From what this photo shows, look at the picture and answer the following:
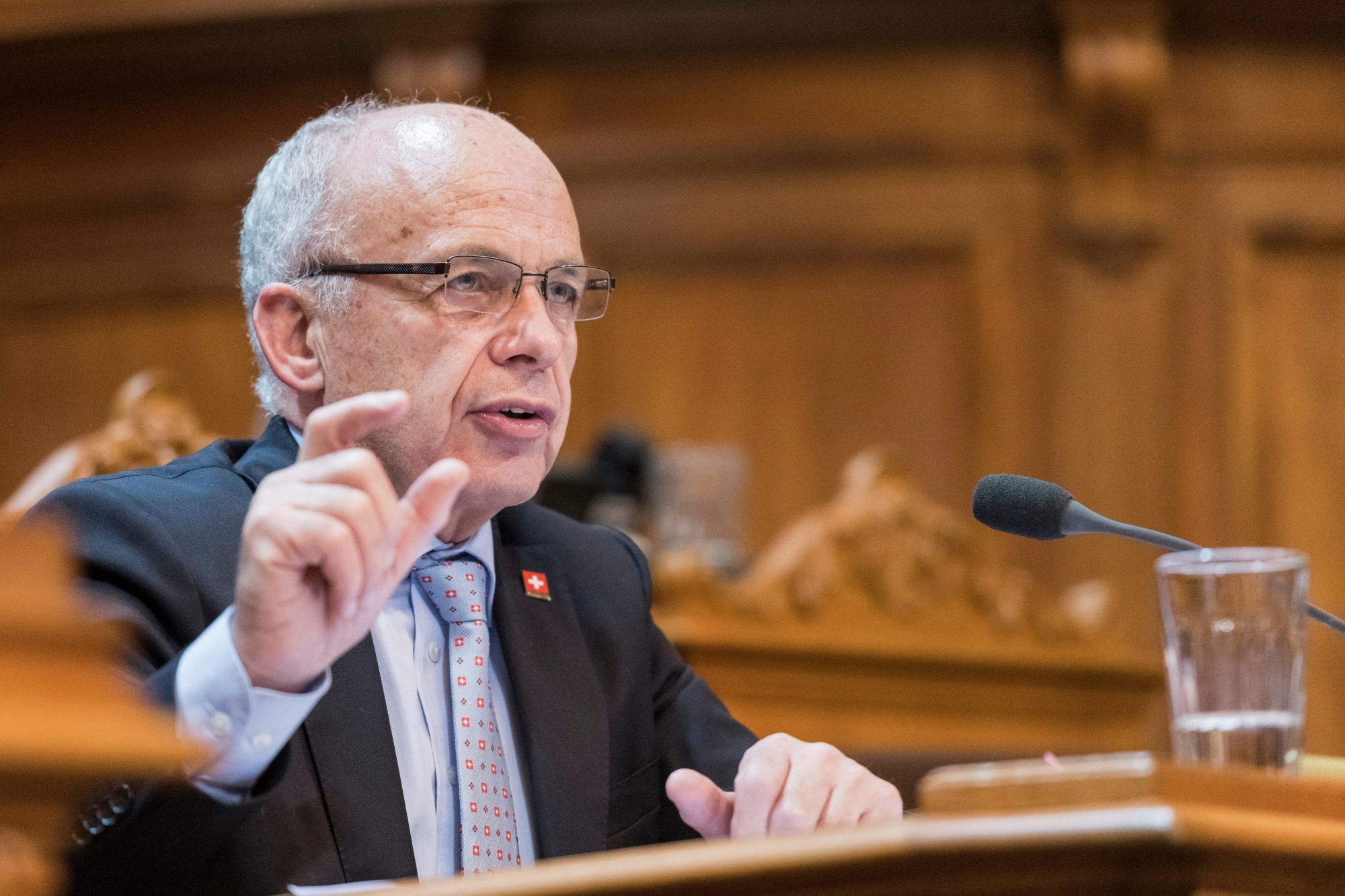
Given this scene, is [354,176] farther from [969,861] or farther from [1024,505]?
[969,861]

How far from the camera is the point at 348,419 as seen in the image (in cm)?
123

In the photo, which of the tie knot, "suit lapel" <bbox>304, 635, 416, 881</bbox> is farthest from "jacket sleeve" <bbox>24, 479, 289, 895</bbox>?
the tie knot

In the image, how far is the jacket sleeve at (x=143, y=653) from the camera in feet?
3.88

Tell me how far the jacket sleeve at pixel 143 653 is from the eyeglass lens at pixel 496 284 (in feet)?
1.35

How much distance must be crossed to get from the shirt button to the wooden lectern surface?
1.08ft

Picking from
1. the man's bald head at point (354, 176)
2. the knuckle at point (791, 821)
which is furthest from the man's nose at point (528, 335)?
the knuckle at point (791, 821)

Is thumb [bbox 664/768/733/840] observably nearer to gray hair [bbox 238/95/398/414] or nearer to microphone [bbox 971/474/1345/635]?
microphone [bbox 971/474/1345/635]

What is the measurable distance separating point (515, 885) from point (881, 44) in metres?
3.56

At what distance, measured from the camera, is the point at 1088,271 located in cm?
406

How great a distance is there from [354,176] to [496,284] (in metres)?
0.20

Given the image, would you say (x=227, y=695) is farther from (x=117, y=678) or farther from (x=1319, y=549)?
(x=1319, y=549)

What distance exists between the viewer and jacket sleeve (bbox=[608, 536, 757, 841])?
6.03ft

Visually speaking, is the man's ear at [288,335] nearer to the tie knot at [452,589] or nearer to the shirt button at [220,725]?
the tie knot at [452,589]

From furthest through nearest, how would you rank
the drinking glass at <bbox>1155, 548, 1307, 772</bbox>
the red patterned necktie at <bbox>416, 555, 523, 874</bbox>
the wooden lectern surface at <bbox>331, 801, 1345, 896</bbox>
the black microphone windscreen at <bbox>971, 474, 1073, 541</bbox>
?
1. the red patterned necktie at <bbox>416, 555, 523, 874</bbox>
2. the black microphone windscreen at <bbox>971, 474, 1073, 541</bbox>
3. the drinking glass at <bbox>1155, 548, 1307, 772</bbox>
4. the wooden lectern surface at <bbox>331, 801, 1345, 896</bbox>
